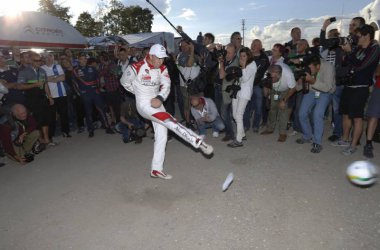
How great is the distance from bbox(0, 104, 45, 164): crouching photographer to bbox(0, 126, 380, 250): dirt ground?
342 millimetres

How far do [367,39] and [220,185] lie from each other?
3.43m

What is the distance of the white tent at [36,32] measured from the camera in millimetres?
14047

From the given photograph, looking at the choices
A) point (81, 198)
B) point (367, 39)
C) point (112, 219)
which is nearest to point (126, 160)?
point (81, 198)

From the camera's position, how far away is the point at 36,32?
15.7 meters

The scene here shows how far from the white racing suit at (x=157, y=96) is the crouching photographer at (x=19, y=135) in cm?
307

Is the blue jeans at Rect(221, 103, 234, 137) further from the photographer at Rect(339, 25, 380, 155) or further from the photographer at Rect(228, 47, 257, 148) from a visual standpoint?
the photographer at Rect(339, 25, 380, 155)

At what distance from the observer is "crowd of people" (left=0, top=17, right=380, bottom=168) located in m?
4.93

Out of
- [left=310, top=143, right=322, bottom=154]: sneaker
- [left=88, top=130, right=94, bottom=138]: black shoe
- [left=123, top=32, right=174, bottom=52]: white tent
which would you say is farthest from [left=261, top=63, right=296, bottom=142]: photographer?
[left=123, top=32, right=174, bottom=52]: white tent

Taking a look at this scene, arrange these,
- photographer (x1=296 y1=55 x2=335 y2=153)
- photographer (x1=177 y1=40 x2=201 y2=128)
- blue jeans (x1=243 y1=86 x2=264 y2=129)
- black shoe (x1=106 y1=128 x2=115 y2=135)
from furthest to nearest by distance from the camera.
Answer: black shoe (x1=106 y1=128 x2=115 y2=135) < blue jeans (x1=243 y1=86 x2=264 y2=129) < photographer (x1=177 y1=40 x2=201 y2=128) < photographer (x1=296 y1=55 x2=335 y2=153)

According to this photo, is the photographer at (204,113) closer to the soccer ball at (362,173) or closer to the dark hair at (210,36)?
the dark hair at (210,36)

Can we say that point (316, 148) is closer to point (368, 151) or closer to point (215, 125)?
point (368, 151)

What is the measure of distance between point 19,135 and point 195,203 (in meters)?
4.48

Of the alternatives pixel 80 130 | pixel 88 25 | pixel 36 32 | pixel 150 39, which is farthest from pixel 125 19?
pixel 80 130

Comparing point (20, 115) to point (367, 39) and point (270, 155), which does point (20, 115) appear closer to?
point (270, 155)
